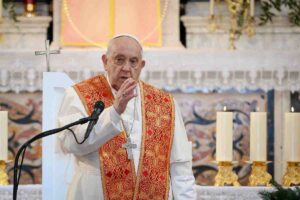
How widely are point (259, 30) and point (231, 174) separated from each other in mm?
2067

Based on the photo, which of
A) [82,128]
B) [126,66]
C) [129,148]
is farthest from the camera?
[129,148]

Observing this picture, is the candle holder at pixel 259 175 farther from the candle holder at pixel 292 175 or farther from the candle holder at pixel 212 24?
the candle holder at pixel 212 24

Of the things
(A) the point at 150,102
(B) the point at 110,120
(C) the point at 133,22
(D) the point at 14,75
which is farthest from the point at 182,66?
(B) the point at 110,120

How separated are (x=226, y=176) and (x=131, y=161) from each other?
212 centimetres

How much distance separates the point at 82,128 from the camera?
5145 mm

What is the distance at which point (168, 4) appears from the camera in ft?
30.2

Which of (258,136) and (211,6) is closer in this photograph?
(258,136)

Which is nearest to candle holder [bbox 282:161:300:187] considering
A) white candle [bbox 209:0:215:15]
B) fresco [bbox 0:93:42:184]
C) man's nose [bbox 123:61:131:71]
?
white candle [bbox 209:0:215:15]

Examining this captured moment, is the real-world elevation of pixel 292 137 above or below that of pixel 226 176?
above

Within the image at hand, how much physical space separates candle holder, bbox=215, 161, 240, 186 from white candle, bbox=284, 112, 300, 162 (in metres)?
0.42

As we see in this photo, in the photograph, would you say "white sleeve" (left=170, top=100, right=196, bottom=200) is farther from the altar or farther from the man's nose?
the altar

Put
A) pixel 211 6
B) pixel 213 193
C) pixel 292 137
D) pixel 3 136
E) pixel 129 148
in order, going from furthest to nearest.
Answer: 1. pixel 211 6
2. pixel 292 137
3. pixel 3 136
4. pixel 213 193
5. pixel 129 148

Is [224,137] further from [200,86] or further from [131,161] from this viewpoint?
[131,161]

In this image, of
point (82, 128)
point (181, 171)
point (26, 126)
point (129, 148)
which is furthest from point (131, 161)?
point (26, 126)
